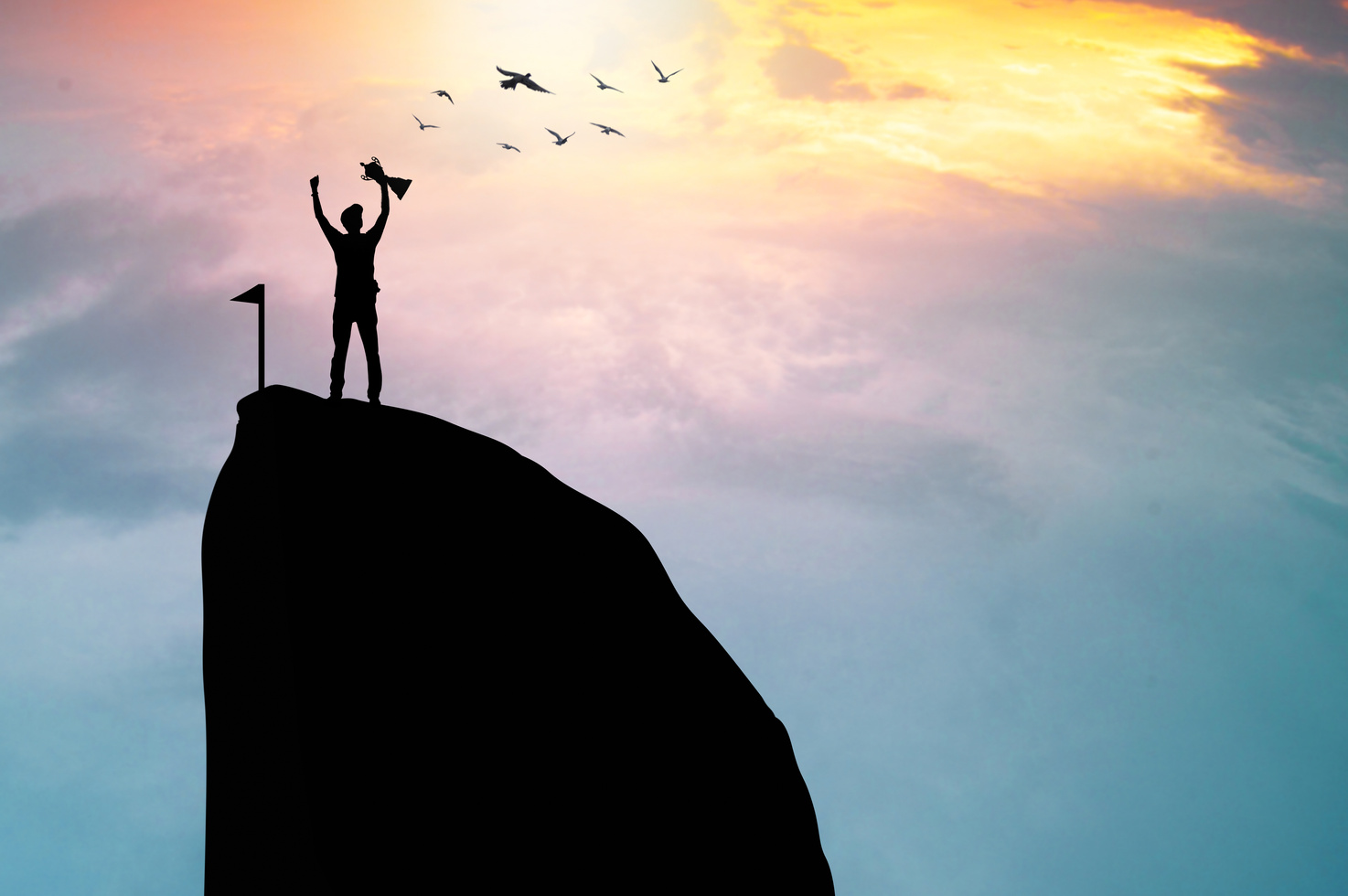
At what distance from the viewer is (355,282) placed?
1556 centimetres

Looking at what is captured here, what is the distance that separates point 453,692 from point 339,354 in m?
5.94

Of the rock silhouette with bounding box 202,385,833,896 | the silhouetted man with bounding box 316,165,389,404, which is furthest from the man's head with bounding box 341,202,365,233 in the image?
the rock silhouette with bounding box 202,385,833,896

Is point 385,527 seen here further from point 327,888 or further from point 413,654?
point 327,888

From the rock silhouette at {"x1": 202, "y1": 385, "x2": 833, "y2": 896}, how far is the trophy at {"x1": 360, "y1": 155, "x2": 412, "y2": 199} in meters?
3.05

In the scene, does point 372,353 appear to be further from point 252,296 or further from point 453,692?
point 453,692

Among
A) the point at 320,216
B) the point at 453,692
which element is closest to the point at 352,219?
the point at 320,216

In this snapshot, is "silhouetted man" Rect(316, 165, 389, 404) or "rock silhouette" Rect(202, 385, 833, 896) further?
"silhouetted man" Rect(316, 165, 389, 404)

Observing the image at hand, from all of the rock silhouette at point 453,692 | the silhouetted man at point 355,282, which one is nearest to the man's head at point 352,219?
the silhouetted man at point 355,282

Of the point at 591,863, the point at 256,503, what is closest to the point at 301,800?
the point at 591,863

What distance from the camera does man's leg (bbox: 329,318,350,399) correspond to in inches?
618

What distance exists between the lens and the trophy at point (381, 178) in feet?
51.0

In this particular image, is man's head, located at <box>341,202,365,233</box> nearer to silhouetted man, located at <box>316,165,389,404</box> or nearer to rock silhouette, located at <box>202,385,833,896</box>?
silhouetted man, located at <box>316,165,389,404</box>

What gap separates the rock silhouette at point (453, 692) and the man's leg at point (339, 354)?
0.61m

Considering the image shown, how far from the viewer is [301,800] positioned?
10.9 meters
